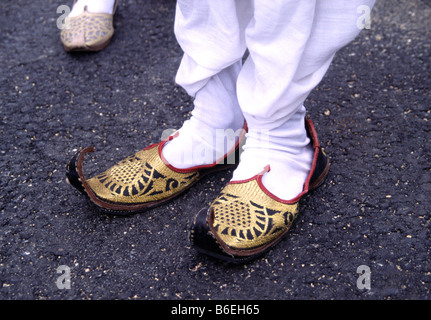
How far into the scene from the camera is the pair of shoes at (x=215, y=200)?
3.59 feet

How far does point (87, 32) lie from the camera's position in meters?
1.91

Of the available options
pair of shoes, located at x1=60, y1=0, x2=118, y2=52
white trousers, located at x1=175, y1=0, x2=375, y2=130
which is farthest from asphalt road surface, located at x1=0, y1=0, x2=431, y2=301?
white trousers, located at x1=175, y1=0, x2=375, y2=130

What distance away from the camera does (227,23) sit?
1.05m

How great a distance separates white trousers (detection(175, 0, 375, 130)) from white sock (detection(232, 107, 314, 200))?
0.12 feet

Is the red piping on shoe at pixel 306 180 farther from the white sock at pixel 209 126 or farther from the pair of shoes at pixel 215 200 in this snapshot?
the white sock at pixel 209 126

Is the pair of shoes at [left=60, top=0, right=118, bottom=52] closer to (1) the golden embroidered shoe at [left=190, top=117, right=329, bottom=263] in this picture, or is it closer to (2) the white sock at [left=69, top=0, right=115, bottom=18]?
(2) the white sock at [left=69, top=0, right=115, bottom=18]

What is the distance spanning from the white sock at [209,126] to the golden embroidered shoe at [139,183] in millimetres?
29

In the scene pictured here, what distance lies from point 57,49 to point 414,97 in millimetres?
1446

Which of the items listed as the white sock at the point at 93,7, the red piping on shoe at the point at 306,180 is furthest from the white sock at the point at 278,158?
the white sock at the point at 93,7

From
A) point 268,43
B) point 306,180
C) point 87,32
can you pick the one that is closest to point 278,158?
point 306,180

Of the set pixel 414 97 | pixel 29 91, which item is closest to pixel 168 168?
pixel 29 91

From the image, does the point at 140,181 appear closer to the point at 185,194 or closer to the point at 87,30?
the point at 185,194

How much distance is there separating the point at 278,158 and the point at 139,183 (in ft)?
1.25
